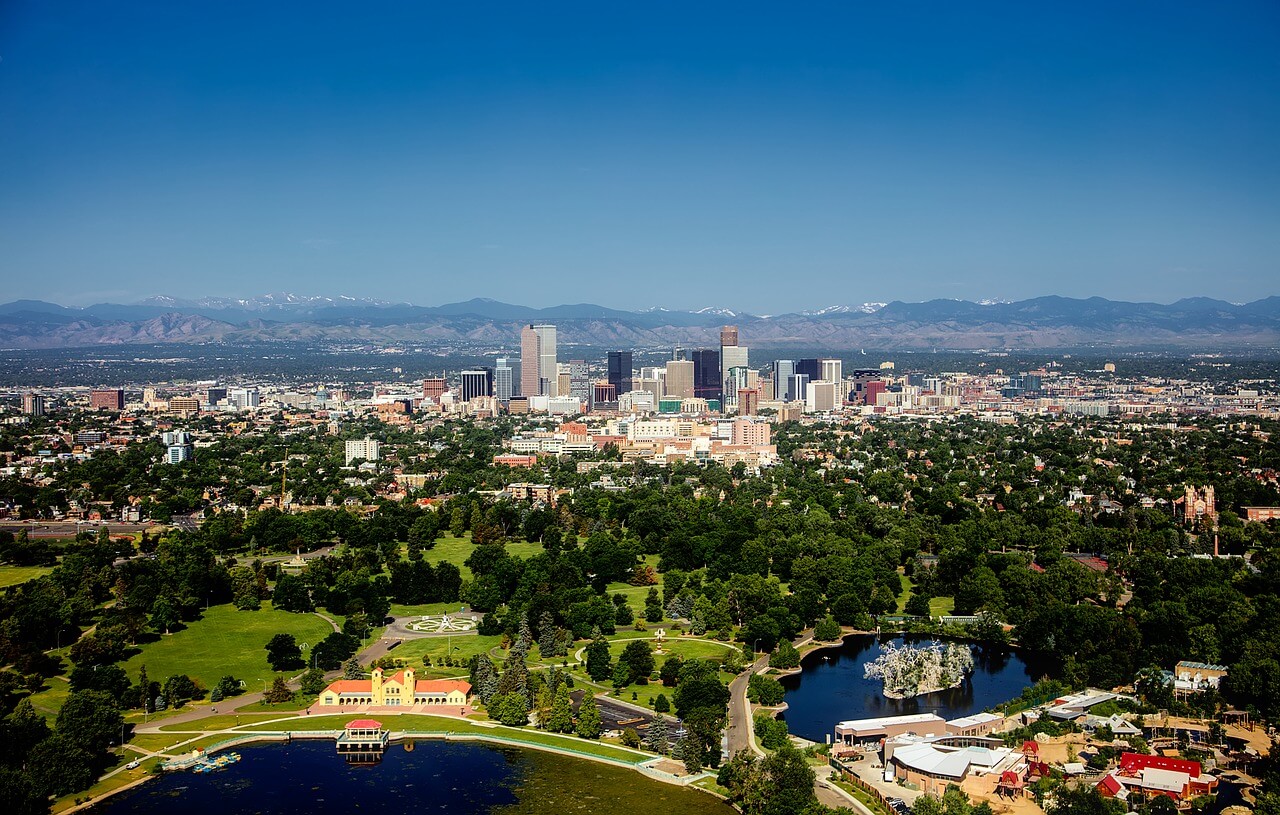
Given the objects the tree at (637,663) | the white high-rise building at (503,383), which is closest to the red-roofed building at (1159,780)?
the tree at (637,663)

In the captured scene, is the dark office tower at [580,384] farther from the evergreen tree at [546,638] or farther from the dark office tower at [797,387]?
the evergreen tree at [546,638]

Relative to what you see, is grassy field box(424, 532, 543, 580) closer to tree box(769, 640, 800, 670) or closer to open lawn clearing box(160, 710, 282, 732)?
tree box(769, 640, 800, 670)

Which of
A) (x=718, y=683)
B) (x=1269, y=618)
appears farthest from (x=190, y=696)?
(x=1269, y=618)

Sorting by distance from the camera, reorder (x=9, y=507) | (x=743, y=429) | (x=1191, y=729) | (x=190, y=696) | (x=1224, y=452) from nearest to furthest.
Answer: (x=1191, y=729) < (x=190, y=696) < (x=9, y=507) < (x=1224, y=452) < (x=743, y=429)

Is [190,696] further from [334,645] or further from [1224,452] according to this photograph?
[1224,452]

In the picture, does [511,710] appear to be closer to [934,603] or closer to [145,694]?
[145,694]

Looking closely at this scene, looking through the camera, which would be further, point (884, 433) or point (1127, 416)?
point (1127, 416)
